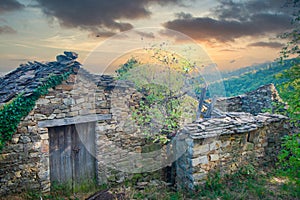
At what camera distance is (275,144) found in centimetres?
683

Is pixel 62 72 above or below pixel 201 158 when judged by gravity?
above

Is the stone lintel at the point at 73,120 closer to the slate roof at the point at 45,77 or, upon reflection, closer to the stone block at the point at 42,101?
the stone block at the point at 42,101

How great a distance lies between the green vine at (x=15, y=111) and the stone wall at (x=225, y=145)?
3677 millimetres

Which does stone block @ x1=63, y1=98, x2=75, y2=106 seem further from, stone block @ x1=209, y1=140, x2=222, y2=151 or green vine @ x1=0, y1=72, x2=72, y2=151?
stone block @ x1=209, y1=140, x2=222, y2=151

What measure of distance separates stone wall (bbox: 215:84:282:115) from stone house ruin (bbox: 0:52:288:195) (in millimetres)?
4070

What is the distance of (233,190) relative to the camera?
5.40m

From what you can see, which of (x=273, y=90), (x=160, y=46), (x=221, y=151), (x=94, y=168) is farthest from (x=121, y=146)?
(x=273, y=90)

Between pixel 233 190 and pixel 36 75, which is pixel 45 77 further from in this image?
pixel 233 190

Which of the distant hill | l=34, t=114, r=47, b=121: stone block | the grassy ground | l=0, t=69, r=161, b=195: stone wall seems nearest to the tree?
the grassy ground

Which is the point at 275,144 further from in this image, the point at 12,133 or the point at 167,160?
the point at 12,133

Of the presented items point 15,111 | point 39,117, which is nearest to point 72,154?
point 39,117

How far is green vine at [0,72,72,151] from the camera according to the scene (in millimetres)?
4991

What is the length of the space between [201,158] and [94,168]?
9.96 ft

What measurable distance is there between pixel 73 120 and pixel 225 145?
3.95 metres
